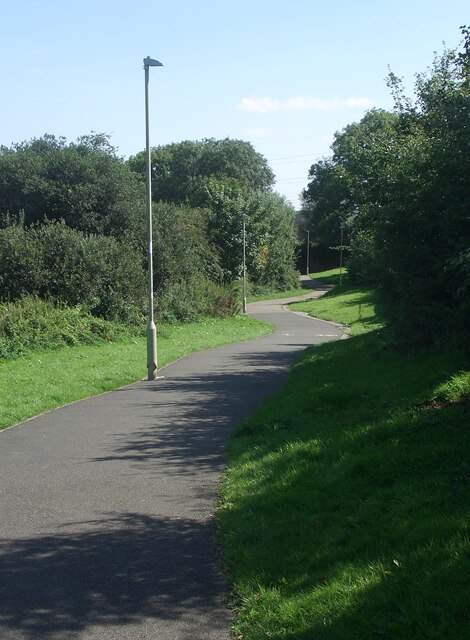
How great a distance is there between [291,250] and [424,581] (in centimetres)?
7094

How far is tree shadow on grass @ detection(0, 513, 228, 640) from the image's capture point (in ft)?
15.6

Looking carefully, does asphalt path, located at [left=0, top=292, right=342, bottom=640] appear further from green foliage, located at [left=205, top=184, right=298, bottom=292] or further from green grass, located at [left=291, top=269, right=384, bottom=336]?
green foliage, located at [left=205, top=184, right=298, bottom=292]

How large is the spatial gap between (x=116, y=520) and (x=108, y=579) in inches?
59.6

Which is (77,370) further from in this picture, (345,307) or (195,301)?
(345,307)

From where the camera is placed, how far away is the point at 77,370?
19.1 metres

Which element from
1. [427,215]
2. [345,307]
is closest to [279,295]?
[345,307]

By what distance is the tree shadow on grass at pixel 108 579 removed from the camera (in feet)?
15.6

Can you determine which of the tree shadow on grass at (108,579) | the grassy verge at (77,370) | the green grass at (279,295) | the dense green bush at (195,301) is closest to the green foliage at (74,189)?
the dense green bush at (195,301)

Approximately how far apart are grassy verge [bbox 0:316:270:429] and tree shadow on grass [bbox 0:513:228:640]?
253 inches

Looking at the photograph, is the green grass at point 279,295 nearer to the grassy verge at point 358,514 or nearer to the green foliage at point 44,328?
the green foliage at point 44,328

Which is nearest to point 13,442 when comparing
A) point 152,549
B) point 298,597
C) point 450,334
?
point 152,549

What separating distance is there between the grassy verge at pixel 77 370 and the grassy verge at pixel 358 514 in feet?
17.7

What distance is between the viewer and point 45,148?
48.2 m

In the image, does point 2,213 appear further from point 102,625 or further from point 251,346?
point 102,625
